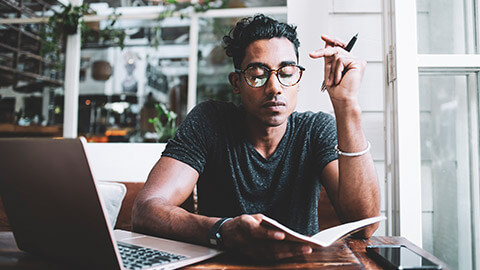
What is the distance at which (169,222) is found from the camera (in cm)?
97

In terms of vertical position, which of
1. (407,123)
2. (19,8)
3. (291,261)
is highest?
(19,8)

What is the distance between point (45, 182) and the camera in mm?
627

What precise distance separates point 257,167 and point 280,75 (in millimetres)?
347

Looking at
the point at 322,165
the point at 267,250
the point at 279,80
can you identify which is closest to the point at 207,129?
the point at 279,80

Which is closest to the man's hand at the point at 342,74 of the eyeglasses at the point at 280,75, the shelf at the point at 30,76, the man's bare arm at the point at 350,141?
the man's bare arm at the point at 350,141

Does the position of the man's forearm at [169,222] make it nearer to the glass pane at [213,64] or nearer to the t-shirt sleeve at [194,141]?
the t-shirt sleeve at [194,141]

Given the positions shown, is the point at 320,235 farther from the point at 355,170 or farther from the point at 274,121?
the point at 274,121

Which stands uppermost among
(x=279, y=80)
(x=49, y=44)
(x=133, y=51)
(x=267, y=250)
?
(x=133, y=51)

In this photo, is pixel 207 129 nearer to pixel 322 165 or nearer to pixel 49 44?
pixel 322 165

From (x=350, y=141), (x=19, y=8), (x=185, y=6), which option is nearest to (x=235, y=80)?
(x=350, y=141)

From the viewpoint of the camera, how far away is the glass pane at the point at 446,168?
5.16 feet

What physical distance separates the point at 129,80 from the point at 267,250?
571 cm

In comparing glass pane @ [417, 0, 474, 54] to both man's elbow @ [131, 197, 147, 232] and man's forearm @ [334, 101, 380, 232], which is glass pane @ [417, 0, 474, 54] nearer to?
man's forearm @ [334, 101, 380, 232]

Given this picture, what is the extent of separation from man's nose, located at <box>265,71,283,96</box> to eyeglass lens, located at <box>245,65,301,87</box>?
0.01 metres
